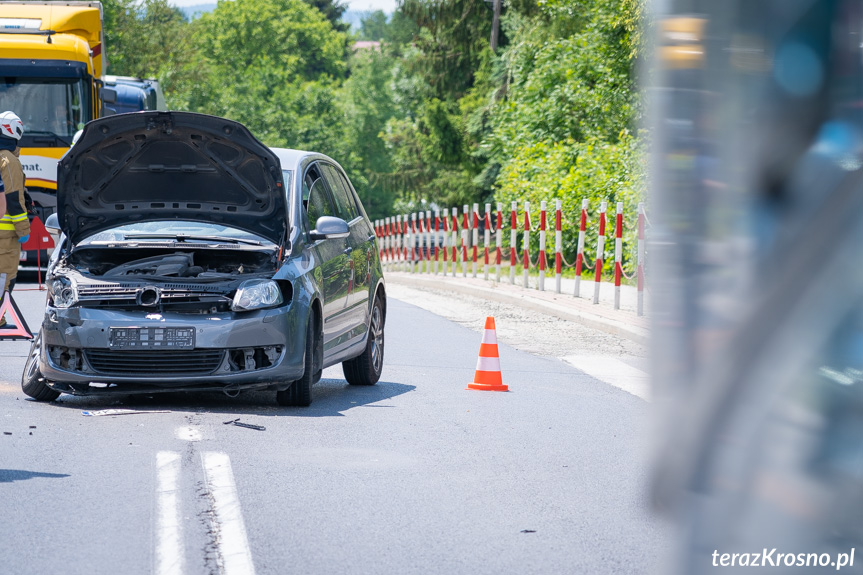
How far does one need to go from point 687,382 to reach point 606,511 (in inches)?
142

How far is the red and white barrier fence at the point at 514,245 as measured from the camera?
17.0 m

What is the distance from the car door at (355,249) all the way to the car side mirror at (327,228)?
0.78m

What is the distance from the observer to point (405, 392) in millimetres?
9281

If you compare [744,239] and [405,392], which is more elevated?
[744,239]

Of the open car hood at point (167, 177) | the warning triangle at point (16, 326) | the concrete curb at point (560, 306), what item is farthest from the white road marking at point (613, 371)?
the warning triangle at point (16, 326)

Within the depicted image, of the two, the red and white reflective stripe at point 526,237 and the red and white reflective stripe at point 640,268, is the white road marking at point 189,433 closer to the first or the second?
the red and white reflective stripe at point 640,268

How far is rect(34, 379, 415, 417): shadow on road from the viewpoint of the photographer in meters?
8.09

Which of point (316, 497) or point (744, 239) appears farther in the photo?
point (316, 497)

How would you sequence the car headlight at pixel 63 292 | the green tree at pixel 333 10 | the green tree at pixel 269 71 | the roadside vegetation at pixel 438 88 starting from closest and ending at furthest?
1. the car headlight at pixel 63 292
2. the roadside vegetation at pixel 438 88
3. the green tree at pixel 269 71
4. the green tree at pixel 333 10

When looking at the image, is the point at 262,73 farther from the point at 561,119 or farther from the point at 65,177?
the point at 65,177

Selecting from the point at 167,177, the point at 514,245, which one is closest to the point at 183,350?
the point at 167,177

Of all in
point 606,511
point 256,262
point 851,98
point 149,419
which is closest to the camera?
point 851,98

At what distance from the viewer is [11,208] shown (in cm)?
1133

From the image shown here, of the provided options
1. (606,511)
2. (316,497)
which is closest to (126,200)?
(316,497)
